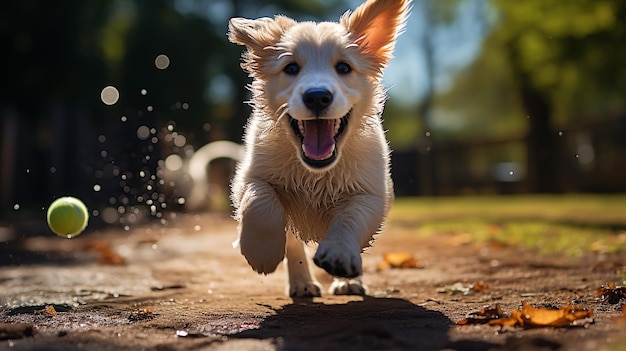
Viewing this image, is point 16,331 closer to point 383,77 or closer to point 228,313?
point 228,313

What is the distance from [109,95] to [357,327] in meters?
20.0

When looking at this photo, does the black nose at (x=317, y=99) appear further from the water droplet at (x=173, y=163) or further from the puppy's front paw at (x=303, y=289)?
the water droplet at (x=173, y=163)

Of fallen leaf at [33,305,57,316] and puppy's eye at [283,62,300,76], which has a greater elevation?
puppy's eye at [283,62,300,76]

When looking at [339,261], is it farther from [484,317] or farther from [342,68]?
[342,68]

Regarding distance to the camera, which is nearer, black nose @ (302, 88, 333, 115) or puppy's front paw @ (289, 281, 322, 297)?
black nose @ (302, 88, 333, 115)

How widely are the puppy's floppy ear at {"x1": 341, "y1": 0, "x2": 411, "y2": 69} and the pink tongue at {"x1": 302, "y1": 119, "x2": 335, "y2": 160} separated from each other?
0.60 m

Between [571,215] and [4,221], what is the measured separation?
32.1 feet

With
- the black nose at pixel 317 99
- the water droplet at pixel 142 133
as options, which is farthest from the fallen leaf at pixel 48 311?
the water droplet at pixel 142 133

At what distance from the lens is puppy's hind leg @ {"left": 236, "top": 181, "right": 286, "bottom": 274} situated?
3.81 metres

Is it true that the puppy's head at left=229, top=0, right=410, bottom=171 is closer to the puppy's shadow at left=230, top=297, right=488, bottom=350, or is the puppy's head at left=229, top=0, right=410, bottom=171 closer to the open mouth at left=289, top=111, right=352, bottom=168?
the open mouth at left=289, top=111, right=352, bottom=168

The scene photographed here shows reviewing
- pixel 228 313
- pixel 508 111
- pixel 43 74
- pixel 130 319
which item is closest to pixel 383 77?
pixel 228 313

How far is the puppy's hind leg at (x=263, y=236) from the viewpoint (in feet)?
12.5

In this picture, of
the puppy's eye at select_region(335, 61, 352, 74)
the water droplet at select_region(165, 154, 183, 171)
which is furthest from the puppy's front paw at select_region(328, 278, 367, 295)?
the water droplet at select_region(165, 154, 183, 171)

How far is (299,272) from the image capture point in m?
4.68
